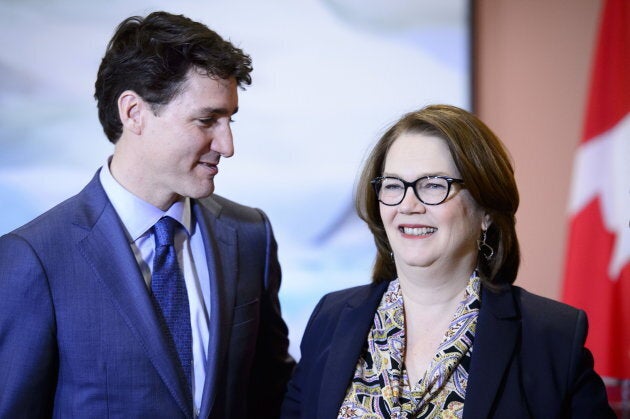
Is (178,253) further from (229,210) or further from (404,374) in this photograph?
(404,374)

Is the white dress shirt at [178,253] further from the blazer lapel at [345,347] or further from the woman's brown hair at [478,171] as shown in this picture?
the woman's brown hair at [478,171]

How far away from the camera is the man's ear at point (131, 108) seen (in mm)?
1915

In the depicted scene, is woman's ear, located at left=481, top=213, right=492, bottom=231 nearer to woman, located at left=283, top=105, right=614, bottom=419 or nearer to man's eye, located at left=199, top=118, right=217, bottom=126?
woman, located at left=283, top=105, right=614, bottom=419

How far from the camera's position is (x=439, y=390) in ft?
5.62

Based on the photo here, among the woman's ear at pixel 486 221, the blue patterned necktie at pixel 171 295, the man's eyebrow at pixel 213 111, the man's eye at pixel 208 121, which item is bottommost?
the blue patterned necktie at pixel 171 295

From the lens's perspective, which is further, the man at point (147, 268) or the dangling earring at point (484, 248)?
the dangling earring at point (484, 248)

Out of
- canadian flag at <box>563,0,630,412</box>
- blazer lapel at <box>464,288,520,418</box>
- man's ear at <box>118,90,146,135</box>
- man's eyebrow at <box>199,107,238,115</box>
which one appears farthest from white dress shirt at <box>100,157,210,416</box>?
canadian flag at <box>563,0,630,412</box>

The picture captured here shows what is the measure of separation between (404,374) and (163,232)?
69cm

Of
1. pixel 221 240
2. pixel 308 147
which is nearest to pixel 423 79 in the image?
pixel 308 147

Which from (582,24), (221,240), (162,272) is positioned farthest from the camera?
(582,24)

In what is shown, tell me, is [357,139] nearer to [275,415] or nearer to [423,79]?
[423,79]

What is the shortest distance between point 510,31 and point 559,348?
1.93 m

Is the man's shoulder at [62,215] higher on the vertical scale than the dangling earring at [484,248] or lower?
higher

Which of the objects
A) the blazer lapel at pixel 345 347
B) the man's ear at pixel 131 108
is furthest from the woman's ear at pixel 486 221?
the man's ear at pixel 131 108
